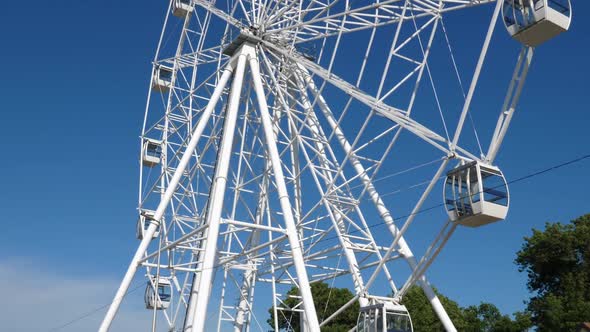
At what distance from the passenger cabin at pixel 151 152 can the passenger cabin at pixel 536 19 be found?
19.6m

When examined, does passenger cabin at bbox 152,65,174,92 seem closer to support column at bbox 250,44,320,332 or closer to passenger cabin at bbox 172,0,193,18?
passenger cabin at bbox 172,0,193,18

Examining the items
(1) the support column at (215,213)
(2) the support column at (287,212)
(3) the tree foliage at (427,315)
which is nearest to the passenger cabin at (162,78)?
(1) the support column at (215,213)

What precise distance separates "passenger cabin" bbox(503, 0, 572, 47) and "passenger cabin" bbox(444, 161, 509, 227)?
298 centimetres

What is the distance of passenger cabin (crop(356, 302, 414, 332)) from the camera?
18922mm

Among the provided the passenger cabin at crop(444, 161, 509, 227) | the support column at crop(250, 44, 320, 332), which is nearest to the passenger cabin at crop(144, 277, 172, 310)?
the support column at crop(250, 44, 320, 332)

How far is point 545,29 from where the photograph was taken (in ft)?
47.5

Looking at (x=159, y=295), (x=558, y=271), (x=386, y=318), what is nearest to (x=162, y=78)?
A: (x=159, y=295)

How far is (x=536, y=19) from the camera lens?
14.5 m

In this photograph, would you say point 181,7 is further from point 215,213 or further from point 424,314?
point 424,314

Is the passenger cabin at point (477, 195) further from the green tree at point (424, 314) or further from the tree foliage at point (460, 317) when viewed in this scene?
the green tree at point (424, 314)

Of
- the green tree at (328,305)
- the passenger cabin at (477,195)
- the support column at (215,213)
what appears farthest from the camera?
the green tree at (328,305)

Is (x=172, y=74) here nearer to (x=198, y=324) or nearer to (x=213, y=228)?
(x=213, y=228)

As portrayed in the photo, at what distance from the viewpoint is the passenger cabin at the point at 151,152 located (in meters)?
31.1

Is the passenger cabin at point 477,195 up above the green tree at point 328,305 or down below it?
below
